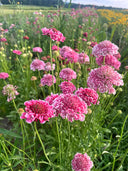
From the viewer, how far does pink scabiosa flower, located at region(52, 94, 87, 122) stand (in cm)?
92

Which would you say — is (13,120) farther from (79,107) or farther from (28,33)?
(28,33)

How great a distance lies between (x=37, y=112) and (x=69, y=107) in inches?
8.2

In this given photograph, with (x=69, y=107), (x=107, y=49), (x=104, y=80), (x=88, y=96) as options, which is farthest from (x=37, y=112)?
(x=107, y=49)

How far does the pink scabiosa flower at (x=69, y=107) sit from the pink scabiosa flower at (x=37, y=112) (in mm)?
56

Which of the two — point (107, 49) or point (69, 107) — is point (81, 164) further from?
point (107, 49)

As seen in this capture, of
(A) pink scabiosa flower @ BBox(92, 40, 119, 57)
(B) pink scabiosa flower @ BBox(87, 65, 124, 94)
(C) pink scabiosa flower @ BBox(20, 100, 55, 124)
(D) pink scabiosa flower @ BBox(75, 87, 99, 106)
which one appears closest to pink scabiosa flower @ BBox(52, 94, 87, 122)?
(C) pink scabiosa flower @ BBox(20, 100, 55, 124)

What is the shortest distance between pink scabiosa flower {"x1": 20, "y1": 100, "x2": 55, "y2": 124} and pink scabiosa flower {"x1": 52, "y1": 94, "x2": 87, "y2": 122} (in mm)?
56

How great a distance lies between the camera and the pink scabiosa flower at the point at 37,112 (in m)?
0.86

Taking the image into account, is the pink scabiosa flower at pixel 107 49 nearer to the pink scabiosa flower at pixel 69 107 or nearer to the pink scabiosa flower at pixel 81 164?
the pink scabiosa flower at pixel 69 107

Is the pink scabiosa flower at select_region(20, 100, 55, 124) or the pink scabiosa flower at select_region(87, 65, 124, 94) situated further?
the pink scabiosa flower at select_region(87, 65, 124, 94)

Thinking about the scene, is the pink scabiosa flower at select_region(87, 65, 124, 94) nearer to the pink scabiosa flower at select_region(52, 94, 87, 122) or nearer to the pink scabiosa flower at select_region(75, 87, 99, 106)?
the pink scabiosa flower at select_region(75, 87, 99, 106)

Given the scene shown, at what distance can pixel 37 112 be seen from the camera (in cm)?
88

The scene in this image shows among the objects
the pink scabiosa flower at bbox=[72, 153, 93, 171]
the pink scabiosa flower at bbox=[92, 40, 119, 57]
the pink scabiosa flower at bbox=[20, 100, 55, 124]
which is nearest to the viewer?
the pink scabiosa flower at bbox=[20, 100, 55, 124]

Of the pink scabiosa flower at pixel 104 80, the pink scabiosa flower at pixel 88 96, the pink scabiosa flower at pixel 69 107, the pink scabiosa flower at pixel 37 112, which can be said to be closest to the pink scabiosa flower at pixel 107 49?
the pink scabiosa flower at pixel 104 80
